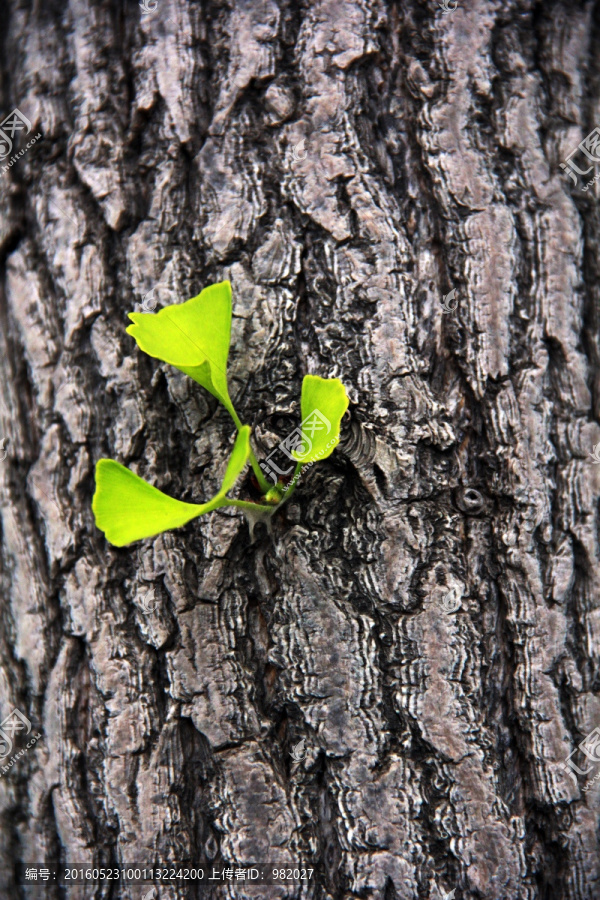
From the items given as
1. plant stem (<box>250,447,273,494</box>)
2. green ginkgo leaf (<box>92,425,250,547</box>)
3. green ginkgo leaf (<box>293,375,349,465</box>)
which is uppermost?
green ginkgo leaf (<box>293,375,349,465</box>)

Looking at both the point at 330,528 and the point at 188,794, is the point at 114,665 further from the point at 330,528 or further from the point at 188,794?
the point at 330,528

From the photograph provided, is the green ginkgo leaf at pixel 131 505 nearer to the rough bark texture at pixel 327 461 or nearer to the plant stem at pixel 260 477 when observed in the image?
the plant stem at pixel 260 477

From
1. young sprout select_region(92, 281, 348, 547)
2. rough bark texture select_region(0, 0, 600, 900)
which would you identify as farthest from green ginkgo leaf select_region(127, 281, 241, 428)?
rough bark texture select_region(0, 0, 600, 900)

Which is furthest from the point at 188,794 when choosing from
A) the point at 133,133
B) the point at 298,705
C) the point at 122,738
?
the point at 133,133

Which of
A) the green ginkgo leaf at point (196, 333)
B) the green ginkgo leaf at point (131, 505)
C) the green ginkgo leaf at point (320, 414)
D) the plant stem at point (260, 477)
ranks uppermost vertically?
the green ginkgo leaf at point (196, 333)

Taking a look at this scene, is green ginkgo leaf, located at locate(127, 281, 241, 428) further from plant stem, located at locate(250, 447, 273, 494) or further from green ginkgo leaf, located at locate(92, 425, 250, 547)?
green ginkgo leaf, located at locate(92, 425, 250, 547)

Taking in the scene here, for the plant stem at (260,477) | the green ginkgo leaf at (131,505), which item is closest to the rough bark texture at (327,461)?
the plant stem at (260,477)

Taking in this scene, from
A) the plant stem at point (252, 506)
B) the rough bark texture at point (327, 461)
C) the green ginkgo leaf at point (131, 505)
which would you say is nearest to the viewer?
the green ginkgo leaf at point (131, 505)
